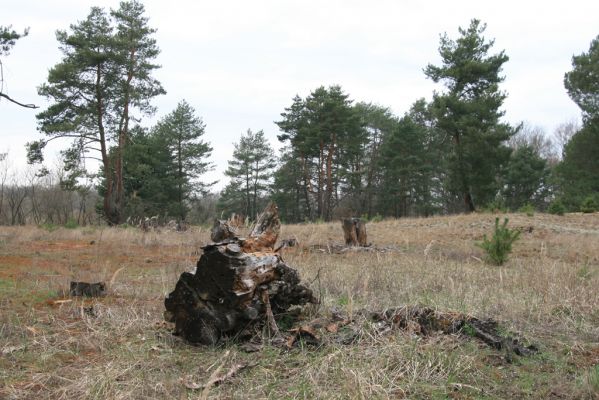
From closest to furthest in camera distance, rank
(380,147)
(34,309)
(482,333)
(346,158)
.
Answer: (482,333)
(34,309)
(346,158)
(380,147)

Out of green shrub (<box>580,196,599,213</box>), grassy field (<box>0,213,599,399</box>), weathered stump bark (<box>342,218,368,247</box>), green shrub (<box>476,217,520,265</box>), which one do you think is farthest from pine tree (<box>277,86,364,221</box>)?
grassy field (<box>0,213,599,399</box>)

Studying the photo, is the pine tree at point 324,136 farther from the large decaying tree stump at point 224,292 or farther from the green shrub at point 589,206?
the large decaying tree stump at point 224,292

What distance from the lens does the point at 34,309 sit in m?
4.35

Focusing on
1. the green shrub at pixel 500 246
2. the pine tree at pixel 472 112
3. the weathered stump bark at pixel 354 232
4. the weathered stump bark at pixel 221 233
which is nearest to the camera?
Answer: the weathered stump bark at pixel 221 233

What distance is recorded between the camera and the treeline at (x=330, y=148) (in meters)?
24.8

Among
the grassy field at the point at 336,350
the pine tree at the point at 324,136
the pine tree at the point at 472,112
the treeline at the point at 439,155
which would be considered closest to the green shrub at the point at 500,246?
the grassy field at the point at 336,350

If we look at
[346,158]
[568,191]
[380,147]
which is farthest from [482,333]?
[380,147]

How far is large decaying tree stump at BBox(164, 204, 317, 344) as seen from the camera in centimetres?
331

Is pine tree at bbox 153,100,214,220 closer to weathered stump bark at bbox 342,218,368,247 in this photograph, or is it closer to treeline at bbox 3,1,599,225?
treeline at bbox 3,1,599,225

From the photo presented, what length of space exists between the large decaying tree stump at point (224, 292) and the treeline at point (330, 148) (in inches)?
419

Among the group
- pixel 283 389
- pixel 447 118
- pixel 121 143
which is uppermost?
pixel 447 118

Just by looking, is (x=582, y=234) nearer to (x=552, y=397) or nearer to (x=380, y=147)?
(x=552, y=397)

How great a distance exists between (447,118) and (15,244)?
22.5 m

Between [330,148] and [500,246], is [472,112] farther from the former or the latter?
[500,246]
